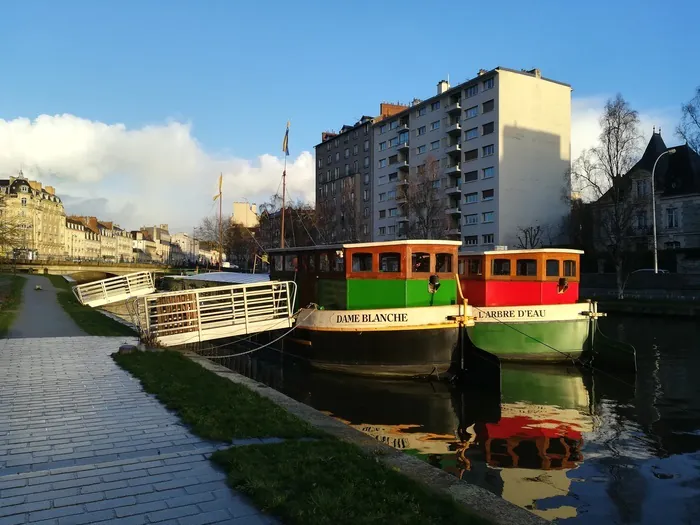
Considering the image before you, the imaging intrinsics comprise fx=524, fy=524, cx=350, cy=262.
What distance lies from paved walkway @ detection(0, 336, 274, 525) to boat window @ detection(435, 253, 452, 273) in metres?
9.69

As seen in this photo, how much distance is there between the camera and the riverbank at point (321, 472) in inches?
182

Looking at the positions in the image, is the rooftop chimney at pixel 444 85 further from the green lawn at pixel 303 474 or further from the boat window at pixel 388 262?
the green lawn at pixel 303 474

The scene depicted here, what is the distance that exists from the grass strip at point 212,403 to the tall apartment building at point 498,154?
48.9 meters

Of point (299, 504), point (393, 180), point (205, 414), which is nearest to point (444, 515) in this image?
point (299, 504)

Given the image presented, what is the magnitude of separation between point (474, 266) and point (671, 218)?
45383 millimetres

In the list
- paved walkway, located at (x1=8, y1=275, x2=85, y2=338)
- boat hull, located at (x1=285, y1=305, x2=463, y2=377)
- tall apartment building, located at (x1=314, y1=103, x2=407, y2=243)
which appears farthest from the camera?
tall apartment building, located at (x1=314, y1=103, x2=407, y2=243)

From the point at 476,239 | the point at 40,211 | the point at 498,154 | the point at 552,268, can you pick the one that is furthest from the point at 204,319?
the point at 40,211

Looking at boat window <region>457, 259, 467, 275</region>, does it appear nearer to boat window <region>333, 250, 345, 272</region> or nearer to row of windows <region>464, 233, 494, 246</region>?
boat window <region>333, 250, 345, 272</region>

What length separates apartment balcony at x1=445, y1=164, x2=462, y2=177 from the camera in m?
63.6

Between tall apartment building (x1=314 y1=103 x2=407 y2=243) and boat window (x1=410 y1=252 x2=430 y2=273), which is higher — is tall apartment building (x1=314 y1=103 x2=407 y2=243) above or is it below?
above

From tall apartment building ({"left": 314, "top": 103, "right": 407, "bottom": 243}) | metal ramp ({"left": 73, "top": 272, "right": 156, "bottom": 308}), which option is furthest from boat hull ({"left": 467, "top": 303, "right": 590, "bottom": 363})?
tall apartment building ({"left": 314, "top": 103, "right": 407, "bottom": 243})

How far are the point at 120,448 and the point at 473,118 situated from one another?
6109 cm

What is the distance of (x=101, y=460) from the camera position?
581 cm

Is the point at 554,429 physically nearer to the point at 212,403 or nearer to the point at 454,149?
the point at 212,403
